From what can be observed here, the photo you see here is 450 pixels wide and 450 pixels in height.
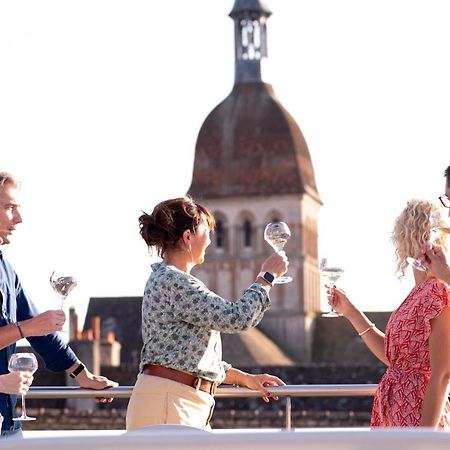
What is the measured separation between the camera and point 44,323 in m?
4.94

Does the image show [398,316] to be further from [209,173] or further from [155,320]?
[209,173]

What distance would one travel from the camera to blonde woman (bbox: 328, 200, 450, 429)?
16.1ft

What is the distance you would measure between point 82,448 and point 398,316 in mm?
2243

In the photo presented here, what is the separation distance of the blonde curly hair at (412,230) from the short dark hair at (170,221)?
A: 54 cm

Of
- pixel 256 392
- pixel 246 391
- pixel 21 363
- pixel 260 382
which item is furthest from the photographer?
pixel 246 391

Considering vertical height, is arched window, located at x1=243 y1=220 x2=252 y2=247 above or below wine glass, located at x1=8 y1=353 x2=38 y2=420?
above

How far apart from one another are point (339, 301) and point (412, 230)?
47cm

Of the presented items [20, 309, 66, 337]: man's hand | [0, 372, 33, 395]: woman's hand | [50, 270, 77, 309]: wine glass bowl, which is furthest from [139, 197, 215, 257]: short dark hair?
[50, 270, 77, 309]: wine glass bowl

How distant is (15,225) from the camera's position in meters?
5.14

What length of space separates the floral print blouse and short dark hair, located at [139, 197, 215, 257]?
0.31 feet

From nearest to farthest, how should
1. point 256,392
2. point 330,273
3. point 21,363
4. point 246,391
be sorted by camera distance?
point 21,363, point 330,273, point 256,392, point 246,391

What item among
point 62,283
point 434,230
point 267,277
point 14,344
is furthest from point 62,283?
point 434,230

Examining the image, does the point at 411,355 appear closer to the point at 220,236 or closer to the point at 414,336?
the point at 414,336

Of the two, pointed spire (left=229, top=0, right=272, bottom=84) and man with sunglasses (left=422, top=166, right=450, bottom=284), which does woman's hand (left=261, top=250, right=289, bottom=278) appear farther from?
pointed spire (left=229, top=0, right=272, bottom=84)
